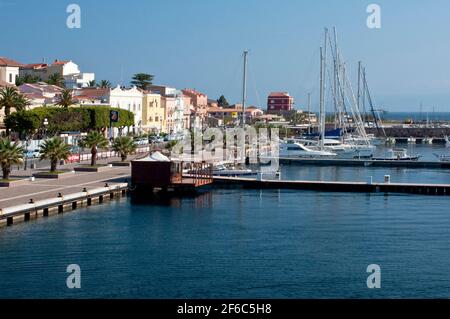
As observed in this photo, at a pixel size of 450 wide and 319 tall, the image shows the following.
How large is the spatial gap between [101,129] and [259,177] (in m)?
44.5

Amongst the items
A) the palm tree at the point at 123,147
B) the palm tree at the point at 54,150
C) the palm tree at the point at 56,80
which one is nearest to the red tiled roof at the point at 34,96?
the palm tree at the point at 56,80

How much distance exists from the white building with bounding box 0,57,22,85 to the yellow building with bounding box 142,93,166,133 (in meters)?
21.1

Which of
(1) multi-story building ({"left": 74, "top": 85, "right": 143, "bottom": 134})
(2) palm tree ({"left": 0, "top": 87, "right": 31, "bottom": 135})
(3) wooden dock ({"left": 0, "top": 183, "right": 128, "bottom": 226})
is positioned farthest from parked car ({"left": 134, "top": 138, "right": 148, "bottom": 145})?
(3) wooden dock ({"left": 0, "top": 183, "right": 128, "bottom": 226})

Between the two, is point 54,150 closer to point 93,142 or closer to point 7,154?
point 7,154

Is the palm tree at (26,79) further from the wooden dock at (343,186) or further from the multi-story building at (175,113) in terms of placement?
the wooden dock at (343,186)

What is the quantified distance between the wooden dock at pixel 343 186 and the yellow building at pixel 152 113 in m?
65.1

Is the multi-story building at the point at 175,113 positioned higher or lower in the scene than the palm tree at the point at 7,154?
higher

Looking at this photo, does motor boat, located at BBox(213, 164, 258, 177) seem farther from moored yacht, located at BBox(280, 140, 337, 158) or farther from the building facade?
the building facade

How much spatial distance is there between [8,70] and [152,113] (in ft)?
82.7

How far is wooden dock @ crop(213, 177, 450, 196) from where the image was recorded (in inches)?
2584

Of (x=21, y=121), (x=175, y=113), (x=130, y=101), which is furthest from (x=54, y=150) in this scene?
(x=175, y=113)

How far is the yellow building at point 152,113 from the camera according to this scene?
133750 millimetres

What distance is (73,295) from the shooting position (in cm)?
3000

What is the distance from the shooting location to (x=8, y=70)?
124938mm
